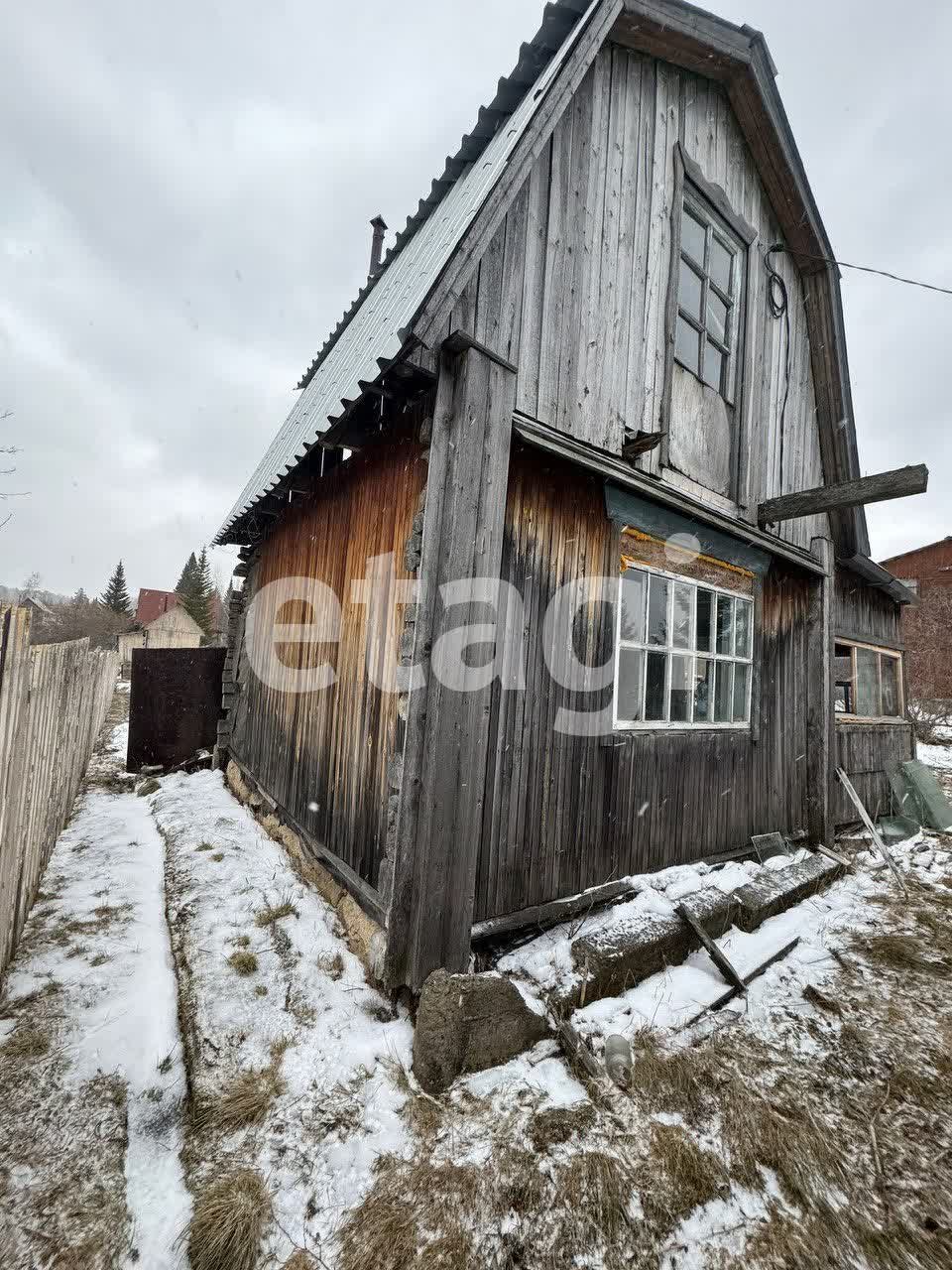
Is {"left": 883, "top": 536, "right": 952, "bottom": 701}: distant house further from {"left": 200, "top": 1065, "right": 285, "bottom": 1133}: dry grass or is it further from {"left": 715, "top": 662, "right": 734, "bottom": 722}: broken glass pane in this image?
{"left": 200, "top": 1065, "right": 285, "bottom": 1133}: dry grass

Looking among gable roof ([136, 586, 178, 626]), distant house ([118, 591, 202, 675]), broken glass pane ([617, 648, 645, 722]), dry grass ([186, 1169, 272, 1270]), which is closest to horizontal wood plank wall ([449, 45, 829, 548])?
broken glass pane ([617, 648, 645, 722])

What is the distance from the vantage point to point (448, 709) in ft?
9.39

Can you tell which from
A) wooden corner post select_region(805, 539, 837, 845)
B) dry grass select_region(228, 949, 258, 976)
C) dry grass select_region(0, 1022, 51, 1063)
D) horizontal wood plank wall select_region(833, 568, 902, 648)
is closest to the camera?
dry grass select_region(0, 1022, 51, 1063)

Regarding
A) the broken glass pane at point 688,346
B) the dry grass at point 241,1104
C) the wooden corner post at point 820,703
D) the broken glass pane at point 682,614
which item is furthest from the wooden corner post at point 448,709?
the wooden corner post at point 820,703

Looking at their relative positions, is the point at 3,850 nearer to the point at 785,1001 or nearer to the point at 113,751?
the point at 785,1001

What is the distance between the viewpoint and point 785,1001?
312cm

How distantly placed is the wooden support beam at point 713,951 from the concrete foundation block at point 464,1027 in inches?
54.9

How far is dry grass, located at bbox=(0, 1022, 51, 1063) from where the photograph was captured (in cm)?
229

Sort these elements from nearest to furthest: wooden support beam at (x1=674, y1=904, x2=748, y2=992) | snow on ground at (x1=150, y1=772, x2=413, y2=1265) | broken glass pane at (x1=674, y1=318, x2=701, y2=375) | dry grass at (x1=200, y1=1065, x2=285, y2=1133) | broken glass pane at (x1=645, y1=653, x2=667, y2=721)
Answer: snow on ground at (x1=150, y1=772, x2=413, y2=1265)
dry grass at (x1=200, y1=1065, x2=285, y2=1133)
wooden support beam at (x1=674, y1=904, x2=748, y2=992)
broken glass pane at (x1=645, y1=653, x2=667, y2=721)
broken glass pane at (x1=674, y1=318, x2=701, y2=375)

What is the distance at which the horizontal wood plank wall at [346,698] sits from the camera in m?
3.39

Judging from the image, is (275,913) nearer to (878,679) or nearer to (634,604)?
(634,604)

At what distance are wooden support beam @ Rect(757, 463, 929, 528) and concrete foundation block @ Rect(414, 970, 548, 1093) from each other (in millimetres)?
4904

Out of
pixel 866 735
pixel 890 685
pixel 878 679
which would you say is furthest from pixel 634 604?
pixel 890 685

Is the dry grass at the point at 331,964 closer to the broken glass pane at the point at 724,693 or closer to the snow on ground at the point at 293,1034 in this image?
the snow on ground at the point at 293,1034
